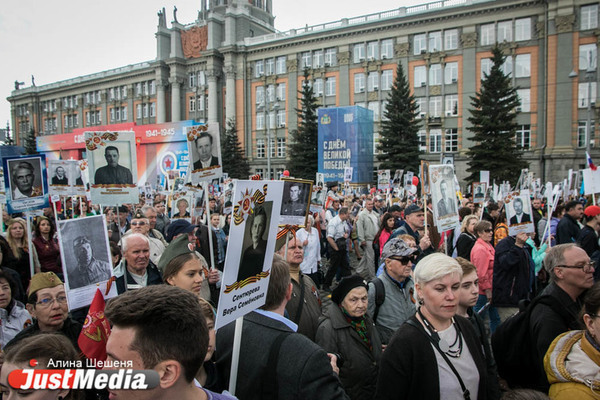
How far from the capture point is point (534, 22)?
39531 mm

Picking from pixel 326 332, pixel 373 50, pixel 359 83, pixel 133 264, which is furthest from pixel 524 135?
pixel 133 264

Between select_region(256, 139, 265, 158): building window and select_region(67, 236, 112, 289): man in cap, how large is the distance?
51.3 metres

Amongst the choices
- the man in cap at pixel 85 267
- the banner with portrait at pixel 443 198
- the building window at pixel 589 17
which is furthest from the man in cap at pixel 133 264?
the building window at pixel 589 17

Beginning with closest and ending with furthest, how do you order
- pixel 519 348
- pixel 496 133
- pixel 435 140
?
1. pixel 519 348
2. pixel 496 133
3. pixel 435 140

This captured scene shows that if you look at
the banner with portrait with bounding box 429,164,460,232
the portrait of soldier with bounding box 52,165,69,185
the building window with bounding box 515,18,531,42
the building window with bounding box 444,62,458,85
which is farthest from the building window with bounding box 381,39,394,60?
the banner with portrait with bounding box 429,164,460,232

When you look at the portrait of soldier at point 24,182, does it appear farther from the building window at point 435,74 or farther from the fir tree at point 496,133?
the building window at point 435,74

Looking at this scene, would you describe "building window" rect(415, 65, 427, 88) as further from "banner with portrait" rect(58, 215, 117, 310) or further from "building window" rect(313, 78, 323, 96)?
"banner with portrait" rect(58, 215, 117, 310)

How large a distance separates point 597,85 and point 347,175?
2920cm

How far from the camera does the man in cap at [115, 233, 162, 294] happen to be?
4047mm

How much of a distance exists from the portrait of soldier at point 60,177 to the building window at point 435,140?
40.7 metres

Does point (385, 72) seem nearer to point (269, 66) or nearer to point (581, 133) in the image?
point (269, 66)

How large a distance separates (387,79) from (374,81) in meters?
1.45

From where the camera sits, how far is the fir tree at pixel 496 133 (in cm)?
3303

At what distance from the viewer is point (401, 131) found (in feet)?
128
